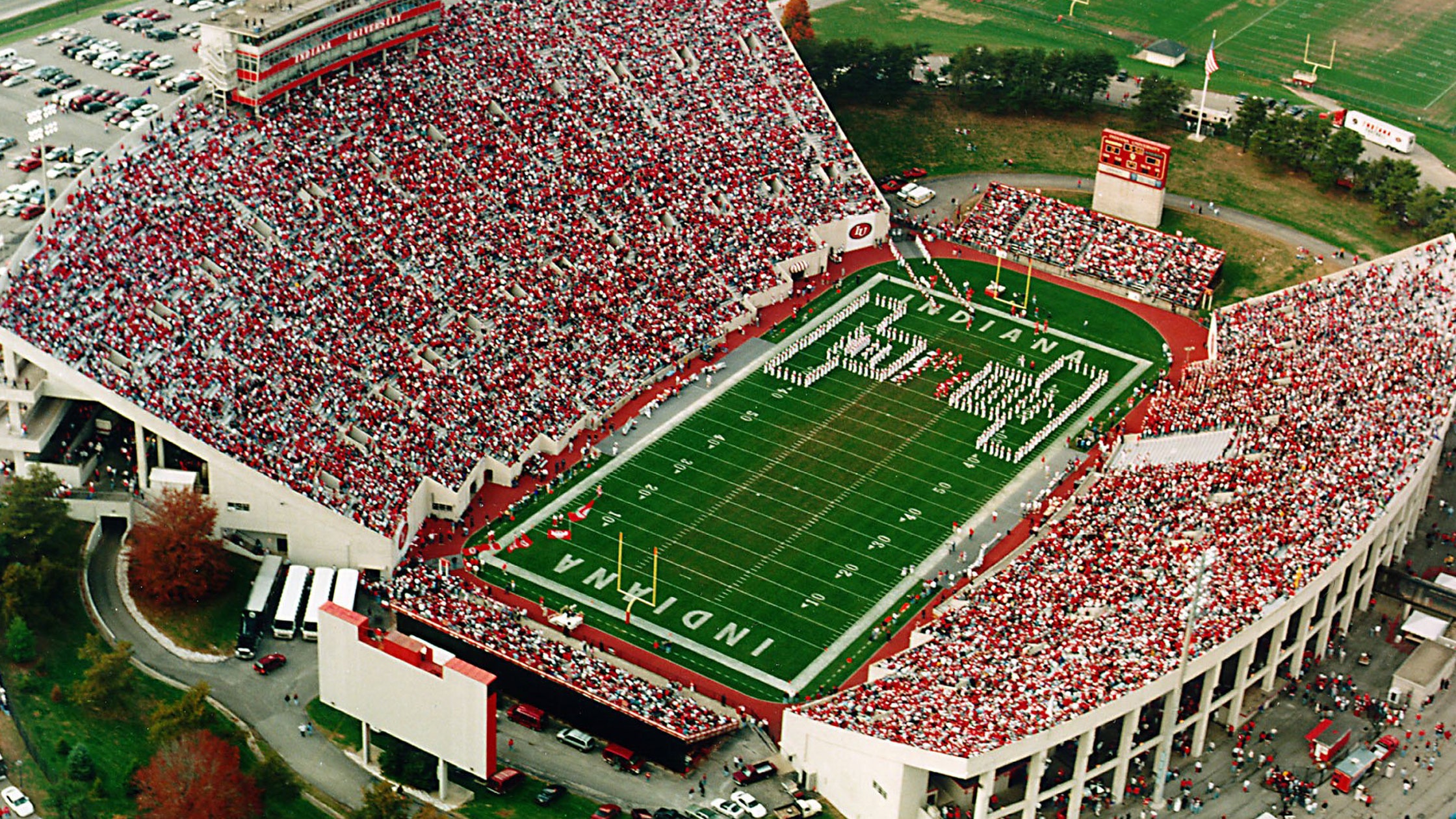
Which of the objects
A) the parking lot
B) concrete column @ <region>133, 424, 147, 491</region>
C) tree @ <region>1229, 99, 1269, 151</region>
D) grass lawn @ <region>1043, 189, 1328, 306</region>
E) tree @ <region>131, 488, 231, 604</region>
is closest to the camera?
tree @ <region>131, 488, 231, 604</region>

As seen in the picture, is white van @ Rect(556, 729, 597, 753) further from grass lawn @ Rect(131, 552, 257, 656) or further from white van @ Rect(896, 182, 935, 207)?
white van @ Rect(896, 182, 935, 207)

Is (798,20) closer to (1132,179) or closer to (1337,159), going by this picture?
(1132,179)

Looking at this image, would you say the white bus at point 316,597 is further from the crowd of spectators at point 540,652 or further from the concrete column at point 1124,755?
the concrete column at point 1124,755

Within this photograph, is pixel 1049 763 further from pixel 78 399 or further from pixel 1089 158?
pixel 1089 158

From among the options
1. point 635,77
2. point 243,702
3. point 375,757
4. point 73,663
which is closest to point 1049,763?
point 375,757

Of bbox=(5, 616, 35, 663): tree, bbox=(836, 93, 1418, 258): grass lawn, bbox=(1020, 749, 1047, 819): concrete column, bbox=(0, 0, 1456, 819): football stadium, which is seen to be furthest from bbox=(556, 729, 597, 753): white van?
bbox=(836, 93, 1418, 258): grass lawn

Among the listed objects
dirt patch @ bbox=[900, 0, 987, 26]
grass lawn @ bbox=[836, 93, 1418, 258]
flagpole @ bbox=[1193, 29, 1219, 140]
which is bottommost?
grass lawn @ bbox=[836, 93, 1418, 258]

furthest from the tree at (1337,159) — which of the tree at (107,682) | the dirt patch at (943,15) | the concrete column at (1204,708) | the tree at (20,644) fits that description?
the tree at (20,644)
